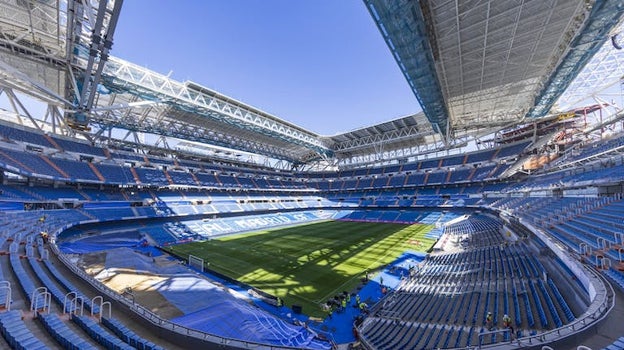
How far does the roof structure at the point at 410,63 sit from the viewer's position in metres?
15.8

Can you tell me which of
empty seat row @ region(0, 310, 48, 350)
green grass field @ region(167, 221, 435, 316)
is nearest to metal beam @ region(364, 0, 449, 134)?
green grass field @ region(167, 221, 435, 316)

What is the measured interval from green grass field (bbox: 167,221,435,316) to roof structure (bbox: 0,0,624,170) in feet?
48.4

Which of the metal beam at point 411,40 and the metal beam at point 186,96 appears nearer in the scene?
the metal beam at point 411,40

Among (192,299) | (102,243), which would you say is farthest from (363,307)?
(102,243)

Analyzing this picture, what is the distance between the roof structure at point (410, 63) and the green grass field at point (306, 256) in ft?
48.4

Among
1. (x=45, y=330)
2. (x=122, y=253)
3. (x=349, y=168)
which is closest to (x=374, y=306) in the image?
(x=45, y=330)

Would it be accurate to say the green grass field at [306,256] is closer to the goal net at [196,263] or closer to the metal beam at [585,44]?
the goal net at [196,263]

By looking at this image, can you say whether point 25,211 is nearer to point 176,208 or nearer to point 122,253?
point 122,253

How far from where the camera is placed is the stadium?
7.88m

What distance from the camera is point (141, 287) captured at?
13.8 metres

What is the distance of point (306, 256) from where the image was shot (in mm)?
23047

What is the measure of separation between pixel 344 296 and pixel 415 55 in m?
17.6

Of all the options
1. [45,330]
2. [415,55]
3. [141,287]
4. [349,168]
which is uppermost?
[415,55]

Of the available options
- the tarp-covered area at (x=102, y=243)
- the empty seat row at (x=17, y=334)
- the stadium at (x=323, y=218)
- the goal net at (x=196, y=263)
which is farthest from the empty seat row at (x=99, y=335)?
the tarp-covered area at (x=102, y=243)
